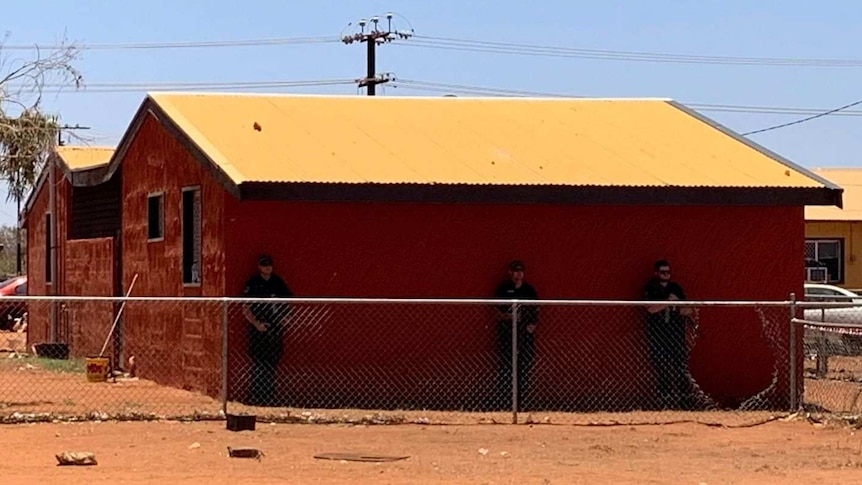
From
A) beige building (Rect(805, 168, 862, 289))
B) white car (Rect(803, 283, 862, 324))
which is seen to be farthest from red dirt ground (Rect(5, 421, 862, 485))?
beige building (Rect(805, 168, 862, 289))

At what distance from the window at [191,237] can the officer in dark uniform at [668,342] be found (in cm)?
564

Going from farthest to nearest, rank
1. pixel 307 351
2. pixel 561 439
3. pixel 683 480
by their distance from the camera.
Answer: pixel 307 351
pixel 561 439
pixel 683 480

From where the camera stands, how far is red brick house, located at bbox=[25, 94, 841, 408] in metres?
17.7

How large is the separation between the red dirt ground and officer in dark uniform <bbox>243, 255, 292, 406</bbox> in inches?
73.0

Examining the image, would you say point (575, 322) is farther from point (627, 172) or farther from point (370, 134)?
point (370, 134)

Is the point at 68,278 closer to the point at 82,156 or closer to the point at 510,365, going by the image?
the point at 82,156

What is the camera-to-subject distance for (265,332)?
17.2 meters

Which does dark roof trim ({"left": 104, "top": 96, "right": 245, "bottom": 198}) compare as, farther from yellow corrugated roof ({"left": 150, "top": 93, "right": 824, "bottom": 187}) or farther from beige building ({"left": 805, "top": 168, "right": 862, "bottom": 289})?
beige building ({"left": 805, "top": 168, "right": 862, "bottom": 289})

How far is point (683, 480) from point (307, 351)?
21.2ft

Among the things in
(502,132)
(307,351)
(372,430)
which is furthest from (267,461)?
(502,132)

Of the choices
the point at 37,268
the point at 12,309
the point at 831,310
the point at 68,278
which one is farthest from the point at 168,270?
the point at 12,309

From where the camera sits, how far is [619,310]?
1844cm

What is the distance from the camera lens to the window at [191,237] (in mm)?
19203

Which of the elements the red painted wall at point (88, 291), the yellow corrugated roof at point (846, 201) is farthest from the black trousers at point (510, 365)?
the yellow corrugated roof at point (846, 201)
